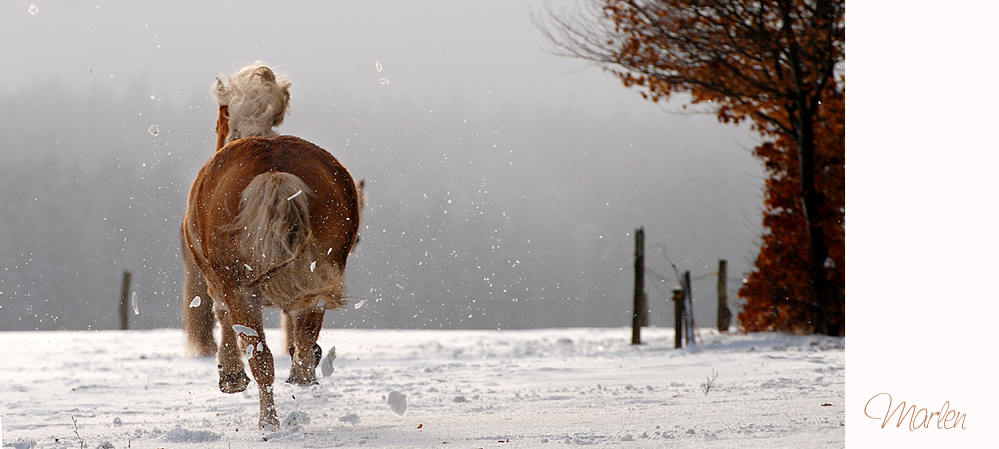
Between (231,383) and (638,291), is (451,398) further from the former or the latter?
(638,291)

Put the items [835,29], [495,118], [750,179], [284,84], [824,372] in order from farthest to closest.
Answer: [495,118] → [750,179] → [835,29] → [824,372] → [284,84]

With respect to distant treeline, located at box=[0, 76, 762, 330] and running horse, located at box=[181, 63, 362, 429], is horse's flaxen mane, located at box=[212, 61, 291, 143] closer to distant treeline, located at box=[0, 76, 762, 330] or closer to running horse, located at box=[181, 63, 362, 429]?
running horse, located at box=[181, 63, 362, 429]

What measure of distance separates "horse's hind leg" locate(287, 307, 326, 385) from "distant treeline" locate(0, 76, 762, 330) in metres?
5.62

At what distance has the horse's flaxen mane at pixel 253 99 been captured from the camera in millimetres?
3441

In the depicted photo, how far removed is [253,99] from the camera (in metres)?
3.44

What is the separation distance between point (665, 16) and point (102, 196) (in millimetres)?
16142

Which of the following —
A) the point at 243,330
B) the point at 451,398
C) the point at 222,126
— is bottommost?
the point at 451,398

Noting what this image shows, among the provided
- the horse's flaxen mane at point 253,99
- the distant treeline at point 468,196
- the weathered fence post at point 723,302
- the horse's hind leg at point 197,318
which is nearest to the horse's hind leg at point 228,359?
the horse's flaxen mane at point 253,99

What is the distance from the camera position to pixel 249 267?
108 inches
